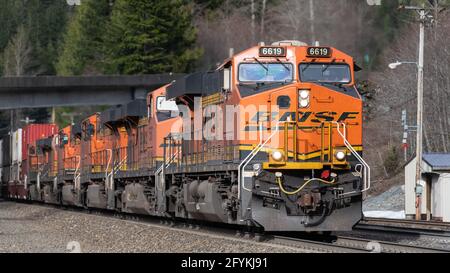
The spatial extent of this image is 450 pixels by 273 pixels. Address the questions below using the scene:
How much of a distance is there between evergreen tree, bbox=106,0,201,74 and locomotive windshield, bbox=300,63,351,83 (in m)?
49.3

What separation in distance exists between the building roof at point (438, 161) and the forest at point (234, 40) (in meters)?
5.29

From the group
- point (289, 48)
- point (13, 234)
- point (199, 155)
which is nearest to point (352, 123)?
point (289, 48)

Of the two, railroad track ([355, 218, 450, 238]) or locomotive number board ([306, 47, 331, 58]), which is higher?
locomotive number board ([306, 47, 331, 58])

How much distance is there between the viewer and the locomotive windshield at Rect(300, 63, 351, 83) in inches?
679

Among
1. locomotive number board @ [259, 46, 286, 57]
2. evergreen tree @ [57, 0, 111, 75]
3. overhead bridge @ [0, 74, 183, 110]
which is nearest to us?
A: locomotive number board @ [259, 46, 286, 57]

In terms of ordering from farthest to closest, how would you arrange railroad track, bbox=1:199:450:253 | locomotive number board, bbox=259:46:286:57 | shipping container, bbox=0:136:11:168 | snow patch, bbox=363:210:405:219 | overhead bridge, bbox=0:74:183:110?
1. shipping container, bbox=0:136:11:168
2. overhead bridge, bbox=0:74:183:110
3. snow patch, bbox=363:210:405:219
4. locomotive number board, bbox=259:46:286:57
5. railroad track, bbox=1:199:450:253

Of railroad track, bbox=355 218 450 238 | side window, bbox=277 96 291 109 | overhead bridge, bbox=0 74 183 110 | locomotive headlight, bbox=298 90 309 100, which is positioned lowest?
railroad track, bbox=355 218 450 238

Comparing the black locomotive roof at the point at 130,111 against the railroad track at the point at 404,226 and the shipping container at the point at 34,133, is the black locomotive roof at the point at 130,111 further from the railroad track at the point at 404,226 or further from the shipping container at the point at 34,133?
the shipping container at the point at 34,133

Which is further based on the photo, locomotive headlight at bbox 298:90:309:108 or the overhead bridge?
the overhead bridge

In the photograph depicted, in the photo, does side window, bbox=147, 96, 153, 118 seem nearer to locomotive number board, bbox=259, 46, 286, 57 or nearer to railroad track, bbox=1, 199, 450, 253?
railroad track, bbox=1, 199, 450, 253

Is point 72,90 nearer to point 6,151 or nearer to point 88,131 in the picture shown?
point 6,151

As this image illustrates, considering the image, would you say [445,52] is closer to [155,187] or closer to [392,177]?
[392,177]

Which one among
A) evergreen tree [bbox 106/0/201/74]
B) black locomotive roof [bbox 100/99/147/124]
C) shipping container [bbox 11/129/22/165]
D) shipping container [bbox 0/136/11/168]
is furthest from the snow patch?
evergreen tree [bbox 106/0/201/74]

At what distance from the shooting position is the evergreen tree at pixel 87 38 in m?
77.7
